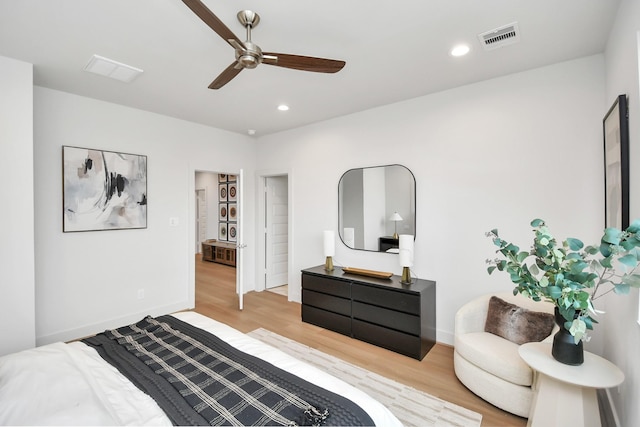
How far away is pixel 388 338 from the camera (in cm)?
297

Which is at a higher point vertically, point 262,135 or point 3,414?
point 262,135

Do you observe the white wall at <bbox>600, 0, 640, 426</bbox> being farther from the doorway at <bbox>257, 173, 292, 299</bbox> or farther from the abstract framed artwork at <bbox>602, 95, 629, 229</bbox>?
the doorway at <bbox>257, 173, 292, 299</bbox>

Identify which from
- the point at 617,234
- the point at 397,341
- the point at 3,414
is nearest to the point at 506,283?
the point at 397,341

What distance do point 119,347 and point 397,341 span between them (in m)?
2.33

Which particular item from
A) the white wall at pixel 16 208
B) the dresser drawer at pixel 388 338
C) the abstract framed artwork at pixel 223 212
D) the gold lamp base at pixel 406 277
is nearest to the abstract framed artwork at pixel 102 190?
the white wall at pixel 16 208

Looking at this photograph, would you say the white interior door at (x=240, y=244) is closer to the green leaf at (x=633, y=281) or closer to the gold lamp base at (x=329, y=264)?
the gold lamp base at (x=329, y=264)

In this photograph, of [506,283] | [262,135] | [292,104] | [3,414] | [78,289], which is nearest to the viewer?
[3,414]

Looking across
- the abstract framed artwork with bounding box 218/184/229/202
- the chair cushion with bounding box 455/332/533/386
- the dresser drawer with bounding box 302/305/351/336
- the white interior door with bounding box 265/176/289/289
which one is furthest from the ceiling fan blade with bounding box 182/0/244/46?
the abstract framed artwork with bounding box 218/184/229/202

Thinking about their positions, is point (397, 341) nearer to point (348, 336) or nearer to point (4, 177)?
point (348, 336)

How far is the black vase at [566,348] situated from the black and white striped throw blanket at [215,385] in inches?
46.6

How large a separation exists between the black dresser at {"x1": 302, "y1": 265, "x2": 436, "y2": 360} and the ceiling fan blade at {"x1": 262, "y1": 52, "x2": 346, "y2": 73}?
211cm

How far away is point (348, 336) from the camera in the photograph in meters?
3.29

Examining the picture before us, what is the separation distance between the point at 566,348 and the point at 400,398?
1.17 m

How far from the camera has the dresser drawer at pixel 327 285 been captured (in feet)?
10.9
